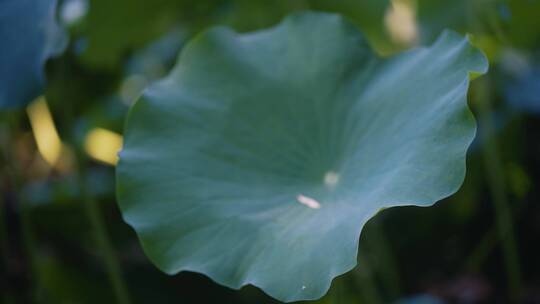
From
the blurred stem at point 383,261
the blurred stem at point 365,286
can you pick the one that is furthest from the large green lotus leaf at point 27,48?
the blurred stem at point 383,261

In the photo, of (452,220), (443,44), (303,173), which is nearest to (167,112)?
(303,173)

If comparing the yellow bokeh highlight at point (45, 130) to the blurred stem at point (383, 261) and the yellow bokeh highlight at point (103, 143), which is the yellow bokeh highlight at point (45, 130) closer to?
the yellow bokeh highlight at point (103, 143)

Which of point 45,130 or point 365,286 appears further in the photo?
point 45,130

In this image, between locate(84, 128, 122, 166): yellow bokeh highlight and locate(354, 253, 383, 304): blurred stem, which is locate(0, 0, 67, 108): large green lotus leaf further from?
locate(84, 128, 122, 166): yellow bokeh highlight

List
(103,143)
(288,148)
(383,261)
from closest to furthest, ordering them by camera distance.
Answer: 1. (288,148)
2. (383,261)
3. (103,143)

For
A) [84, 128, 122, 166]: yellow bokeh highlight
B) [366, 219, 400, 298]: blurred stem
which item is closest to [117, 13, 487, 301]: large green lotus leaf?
[366, 219, 400, 298]: blurred stem

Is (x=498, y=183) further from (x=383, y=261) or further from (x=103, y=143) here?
(x=103, y=143)

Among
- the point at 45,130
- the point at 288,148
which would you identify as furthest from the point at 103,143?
the point at 288,148

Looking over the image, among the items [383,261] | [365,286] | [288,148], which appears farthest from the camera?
[383,261]
